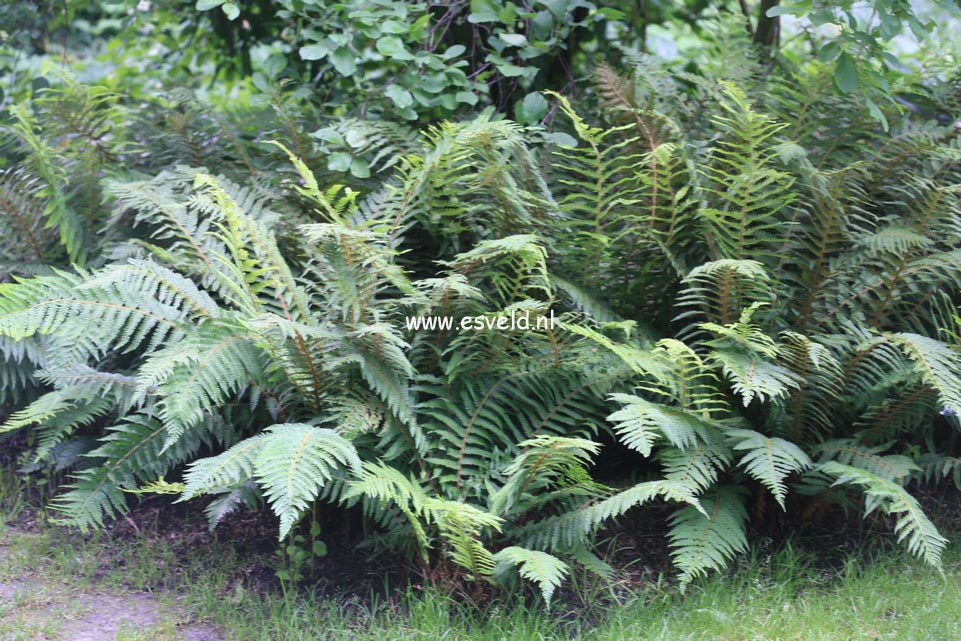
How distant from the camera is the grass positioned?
9.46ft

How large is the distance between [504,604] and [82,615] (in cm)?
135

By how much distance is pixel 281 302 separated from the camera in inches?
129

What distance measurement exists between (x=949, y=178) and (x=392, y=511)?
2.59 meters

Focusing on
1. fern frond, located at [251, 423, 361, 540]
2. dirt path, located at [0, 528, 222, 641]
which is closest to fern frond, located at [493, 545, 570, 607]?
fern frond, located at [251, 423, 361, 540]

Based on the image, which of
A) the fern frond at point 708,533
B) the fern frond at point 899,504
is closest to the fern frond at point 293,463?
the fern frond at point 708,533

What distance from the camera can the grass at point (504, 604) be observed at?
2.88 m

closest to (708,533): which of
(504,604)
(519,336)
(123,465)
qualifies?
(504,604)

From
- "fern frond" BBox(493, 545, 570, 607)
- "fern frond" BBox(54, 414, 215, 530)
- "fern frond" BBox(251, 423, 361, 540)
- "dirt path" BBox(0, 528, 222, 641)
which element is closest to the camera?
"fern frond" BBox(251, 423, 361, 540)

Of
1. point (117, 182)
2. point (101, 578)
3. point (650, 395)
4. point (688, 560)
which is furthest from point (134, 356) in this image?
point (688, 560)

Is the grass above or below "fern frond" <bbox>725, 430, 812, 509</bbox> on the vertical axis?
below

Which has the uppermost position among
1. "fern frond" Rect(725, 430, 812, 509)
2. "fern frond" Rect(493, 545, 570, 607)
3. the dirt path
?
"fern frond" Rect(725, 430, 812, 509)

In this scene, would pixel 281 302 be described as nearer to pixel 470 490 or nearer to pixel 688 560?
pixel 470 490

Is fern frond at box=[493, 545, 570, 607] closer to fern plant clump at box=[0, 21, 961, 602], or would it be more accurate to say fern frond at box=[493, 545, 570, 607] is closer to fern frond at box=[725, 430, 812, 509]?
fern plant clump at box=[0, 21, 961, 602]

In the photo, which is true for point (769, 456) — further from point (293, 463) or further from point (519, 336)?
point (293, 463)
